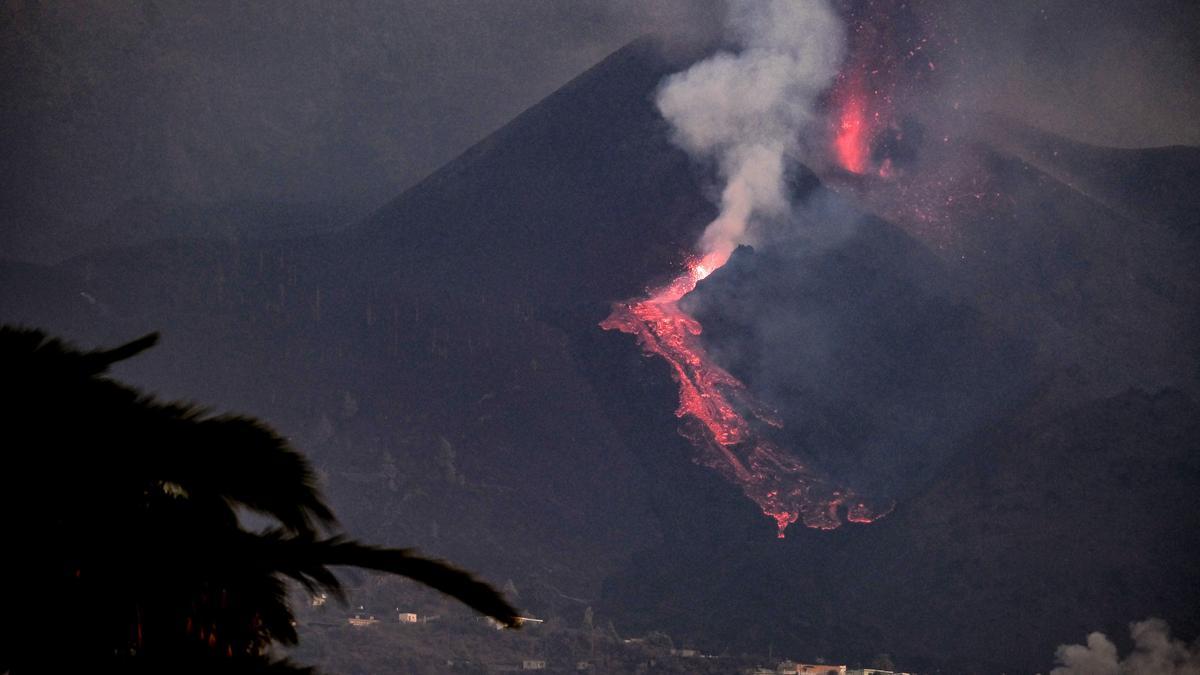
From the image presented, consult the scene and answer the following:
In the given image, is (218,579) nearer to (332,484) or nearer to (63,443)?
(63,443)

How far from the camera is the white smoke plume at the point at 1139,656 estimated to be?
39.4 m

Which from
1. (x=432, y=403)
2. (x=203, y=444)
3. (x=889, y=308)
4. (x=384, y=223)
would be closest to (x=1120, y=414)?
(x=889, y=308)

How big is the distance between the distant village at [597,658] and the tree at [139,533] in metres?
33.6

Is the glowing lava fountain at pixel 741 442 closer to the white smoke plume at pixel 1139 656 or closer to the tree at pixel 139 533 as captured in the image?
the white smoke plume at pixel 1139 656

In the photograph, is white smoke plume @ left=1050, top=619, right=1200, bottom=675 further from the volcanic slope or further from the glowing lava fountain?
the glowing lava fountain

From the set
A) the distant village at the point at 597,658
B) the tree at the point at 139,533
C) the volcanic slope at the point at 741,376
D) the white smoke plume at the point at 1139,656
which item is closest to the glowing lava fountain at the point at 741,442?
the volcanic slope at the point at 741,376

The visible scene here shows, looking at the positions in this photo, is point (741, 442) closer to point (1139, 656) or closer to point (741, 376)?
point (741, 376)

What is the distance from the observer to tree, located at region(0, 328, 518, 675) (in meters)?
3.60

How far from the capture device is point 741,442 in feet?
174

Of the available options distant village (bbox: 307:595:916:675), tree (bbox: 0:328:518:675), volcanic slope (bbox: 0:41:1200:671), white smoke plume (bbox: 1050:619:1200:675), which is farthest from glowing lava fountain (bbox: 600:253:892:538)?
tree (bbox: 0:328:518:675)

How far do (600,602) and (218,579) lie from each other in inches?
1708

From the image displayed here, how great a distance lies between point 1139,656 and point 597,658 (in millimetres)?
22920

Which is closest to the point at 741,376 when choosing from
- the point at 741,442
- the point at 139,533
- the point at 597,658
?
the point at 741,442

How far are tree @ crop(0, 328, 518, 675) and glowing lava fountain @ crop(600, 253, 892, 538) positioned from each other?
48531mm
